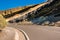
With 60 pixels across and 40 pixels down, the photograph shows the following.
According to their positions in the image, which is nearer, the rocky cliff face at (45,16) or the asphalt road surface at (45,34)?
the asphalt road surface at (45,34)

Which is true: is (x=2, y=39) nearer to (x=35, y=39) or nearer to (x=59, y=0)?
(x=35, y=39)

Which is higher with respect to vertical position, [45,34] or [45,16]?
[45,16]

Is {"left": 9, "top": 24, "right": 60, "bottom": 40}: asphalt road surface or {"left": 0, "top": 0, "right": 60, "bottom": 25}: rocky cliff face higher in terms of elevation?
{"left": 0, "top": 0, "right": 60, "bottom": 25}: rocky cliff face

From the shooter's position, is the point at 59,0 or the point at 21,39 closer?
the point at 21,39

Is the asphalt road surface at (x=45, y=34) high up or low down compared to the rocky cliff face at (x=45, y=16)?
down

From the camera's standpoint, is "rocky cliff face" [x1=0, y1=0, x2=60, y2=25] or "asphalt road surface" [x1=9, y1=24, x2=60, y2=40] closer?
"asphalt road surface" [x1=9, y1=24, x2=60, y2=40]

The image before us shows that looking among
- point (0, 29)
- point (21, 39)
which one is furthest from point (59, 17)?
point (21, 39)

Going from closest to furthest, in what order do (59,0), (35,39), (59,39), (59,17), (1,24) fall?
(59,39) → (35,39) → (1,24) → (59,17) → (59,0)

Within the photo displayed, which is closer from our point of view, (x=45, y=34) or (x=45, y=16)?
(x=45, y=34)

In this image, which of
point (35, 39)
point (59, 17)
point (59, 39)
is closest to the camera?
point (59, 39)

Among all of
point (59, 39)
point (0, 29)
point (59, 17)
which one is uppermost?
point (59, 17)

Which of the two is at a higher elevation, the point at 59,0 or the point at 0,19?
A: the point at 59,0

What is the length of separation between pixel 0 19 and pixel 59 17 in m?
26.0

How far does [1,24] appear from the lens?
26.5 metres
